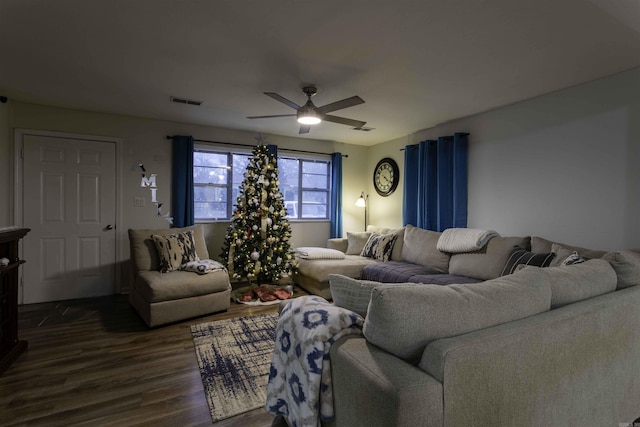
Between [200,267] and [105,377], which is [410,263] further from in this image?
[105,377]

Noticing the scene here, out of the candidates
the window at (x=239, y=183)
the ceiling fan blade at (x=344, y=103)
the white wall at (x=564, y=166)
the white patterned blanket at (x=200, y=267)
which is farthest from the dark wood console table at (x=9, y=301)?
the white wall at (x=564, y=166)

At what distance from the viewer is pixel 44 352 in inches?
103

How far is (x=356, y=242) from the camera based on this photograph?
5117mm

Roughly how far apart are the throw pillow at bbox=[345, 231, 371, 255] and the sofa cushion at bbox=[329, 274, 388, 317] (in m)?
3.55

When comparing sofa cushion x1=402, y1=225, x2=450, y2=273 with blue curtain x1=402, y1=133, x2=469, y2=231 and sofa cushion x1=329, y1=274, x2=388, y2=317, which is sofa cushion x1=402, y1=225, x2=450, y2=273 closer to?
blue curtain x1=402, y1=133, x2=469, y2=231

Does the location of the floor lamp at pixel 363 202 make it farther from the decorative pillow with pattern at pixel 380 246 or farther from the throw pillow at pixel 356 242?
the decorative pillow with pattern at pixel 380 246

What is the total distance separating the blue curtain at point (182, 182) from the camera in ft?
14.9

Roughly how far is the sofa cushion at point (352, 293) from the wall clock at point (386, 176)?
415 cm

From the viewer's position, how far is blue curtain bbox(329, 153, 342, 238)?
5.72 metres

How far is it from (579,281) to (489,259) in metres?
1.99

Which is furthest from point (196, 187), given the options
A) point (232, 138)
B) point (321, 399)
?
point (321, 399)

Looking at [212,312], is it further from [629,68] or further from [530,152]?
[629,68]

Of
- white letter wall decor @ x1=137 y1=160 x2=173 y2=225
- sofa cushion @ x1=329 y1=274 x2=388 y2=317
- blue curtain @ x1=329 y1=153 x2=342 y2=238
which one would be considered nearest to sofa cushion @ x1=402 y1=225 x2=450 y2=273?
blue curtain @ x1=329 y1=153 x2=342 y2=238

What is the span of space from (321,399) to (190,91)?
3243mm
